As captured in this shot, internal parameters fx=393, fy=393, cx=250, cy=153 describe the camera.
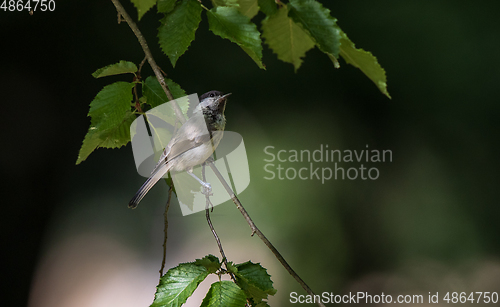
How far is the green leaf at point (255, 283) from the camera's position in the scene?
24.5 inches

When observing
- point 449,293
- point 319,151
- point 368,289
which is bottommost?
point 449,293

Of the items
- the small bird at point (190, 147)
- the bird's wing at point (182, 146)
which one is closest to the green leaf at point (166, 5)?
the small bird at point (190, 147)

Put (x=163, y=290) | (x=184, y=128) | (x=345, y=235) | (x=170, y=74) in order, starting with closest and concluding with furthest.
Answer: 1. (x=163, y=290)
2. (x=184, y=128)
3. (x=170, y=74)
4. (x=345, y=235)

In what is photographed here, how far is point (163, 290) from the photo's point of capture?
61 cm

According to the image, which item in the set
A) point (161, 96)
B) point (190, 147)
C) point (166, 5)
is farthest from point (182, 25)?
point (190, 147)

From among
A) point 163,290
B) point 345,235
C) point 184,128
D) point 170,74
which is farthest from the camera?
point 345,235

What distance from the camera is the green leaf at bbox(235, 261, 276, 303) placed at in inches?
24.5

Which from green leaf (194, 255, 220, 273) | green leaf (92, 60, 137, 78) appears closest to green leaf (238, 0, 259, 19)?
green leaf (92, 60, 137, 78)

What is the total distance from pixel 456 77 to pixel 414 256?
3.90ft

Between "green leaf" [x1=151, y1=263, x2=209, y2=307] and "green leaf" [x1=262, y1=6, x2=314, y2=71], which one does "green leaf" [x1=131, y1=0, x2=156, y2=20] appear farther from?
"green leaf" [x1=151, y1=263, x2=209, y2=307]

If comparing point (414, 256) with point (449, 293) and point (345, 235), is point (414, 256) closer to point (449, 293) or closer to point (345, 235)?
point (449, 293)

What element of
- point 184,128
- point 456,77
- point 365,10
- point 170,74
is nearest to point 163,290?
point 184,128

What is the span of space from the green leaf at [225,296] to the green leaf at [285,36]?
0.52 m

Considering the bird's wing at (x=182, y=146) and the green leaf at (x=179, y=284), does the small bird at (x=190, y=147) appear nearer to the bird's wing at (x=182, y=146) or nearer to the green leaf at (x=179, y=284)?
the bird's wing at (x=182, y=146)
